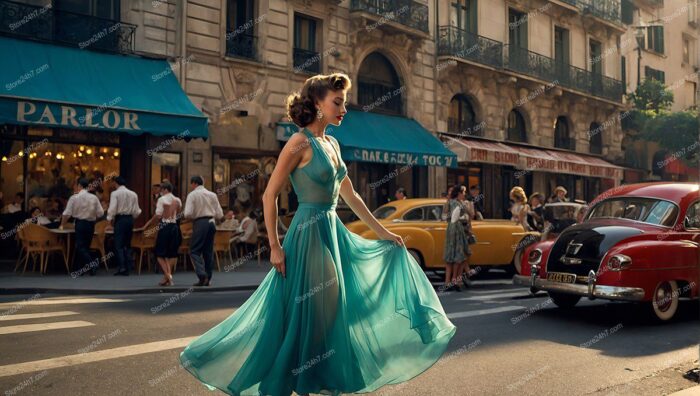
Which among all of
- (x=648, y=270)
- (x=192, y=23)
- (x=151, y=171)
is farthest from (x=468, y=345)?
(x=192, y=23)

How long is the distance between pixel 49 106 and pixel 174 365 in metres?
9.00

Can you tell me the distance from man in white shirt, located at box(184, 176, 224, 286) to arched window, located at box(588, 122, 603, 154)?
977 inches

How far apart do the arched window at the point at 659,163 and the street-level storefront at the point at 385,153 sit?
19.4 meters

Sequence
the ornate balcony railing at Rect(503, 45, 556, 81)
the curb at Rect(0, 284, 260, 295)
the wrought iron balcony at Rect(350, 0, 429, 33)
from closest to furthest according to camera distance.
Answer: the curb at Rect(0, 284, 260, 295) → the wrought iron balcony at Rect(350, 0, 429, 33) → the ornate balcony railing at Rect(503, 45, 556, 81)

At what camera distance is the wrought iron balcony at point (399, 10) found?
20.6 metres

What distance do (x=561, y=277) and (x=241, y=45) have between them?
12.2m

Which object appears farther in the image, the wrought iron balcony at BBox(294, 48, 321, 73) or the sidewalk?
the wrought iron balcony at BBox(294, 48, 321, 73)

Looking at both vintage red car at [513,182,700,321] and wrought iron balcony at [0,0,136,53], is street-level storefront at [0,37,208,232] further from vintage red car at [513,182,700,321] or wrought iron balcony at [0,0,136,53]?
vintage red car at [513,182,700,321]

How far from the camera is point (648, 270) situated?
299 inches

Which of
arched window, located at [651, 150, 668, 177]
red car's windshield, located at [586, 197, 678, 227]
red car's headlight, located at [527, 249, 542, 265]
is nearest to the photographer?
red car's windshield, located at [586, 197, 678, 227]

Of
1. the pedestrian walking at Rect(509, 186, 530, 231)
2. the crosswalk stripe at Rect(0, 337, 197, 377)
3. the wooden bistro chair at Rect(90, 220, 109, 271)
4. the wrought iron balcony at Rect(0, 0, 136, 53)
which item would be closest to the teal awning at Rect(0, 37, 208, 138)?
the wrought iron balcony at Rect(0, 0, 136, 53)

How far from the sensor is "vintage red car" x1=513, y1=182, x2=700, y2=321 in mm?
7551

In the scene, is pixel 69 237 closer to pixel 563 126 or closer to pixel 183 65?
pixel 183 65

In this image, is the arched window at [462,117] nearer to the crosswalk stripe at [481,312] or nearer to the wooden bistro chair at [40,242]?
the wooden bistro chair at [40,242]
